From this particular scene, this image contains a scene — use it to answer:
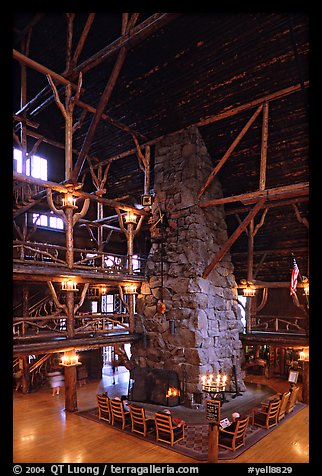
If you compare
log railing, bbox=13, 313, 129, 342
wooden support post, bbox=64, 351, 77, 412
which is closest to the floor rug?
wooden support post, bbox=64, 351, 77, 412

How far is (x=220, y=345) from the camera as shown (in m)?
12.7

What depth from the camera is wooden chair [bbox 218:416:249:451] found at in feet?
26.9

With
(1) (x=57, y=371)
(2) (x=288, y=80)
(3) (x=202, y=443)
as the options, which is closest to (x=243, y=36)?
(2) (x=288, y=80)

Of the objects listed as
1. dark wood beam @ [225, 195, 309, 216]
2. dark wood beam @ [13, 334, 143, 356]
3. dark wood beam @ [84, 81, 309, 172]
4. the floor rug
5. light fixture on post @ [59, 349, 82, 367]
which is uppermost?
dark wood beam @ [84, 81, 309, 172]

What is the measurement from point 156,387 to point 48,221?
29.0 ft

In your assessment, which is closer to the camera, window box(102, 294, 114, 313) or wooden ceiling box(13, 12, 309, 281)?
wooden ceiling box(13, 12, 309, 281)

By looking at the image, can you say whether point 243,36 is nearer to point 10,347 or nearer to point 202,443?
point 10,347

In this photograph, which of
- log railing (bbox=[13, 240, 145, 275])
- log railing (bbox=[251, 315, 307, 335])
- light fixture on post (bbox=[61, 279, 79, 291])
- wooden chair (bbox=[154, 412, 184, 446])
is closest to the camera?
wooden chair (bbox=[154, 412, 184, 446])

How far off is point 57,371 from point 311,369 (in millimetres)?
14307

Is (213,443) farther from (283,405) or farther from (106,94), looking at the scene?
(106,94)

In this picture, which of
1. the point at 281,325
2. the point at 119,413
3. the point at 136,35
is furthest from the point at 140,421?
the point at 281,325

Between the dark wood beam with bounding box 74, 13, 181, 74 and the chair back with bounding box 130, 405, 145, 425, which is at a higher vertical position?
the dark wood beam with bounding box 74, 13, 181, 74

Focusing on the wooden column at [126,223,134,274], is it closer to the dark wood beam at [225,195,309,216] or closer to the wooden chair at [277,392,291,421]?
the dark wood beam at [225,195,309,216]

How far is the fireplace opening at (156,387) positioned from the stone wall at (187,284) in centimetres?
32
